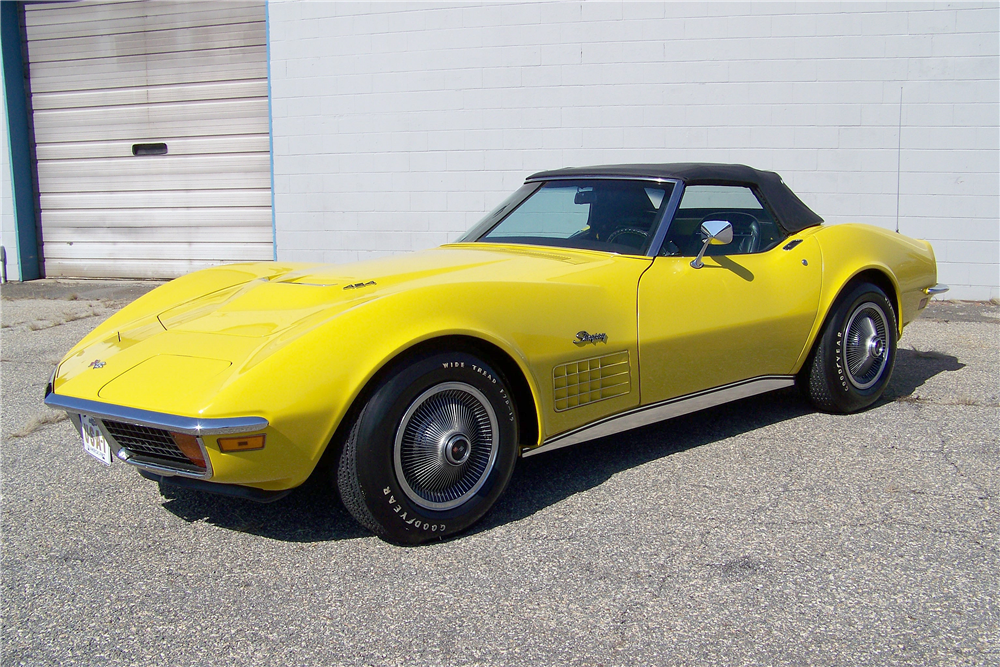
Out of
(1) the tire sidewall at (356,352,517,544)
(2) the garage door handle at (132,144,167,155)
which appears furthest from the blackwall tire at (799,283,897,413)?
(2) the garage door handle at (132,144,167,155)

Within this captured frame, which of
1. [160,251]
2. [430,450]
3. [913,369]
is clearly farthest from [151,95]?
[913,369]

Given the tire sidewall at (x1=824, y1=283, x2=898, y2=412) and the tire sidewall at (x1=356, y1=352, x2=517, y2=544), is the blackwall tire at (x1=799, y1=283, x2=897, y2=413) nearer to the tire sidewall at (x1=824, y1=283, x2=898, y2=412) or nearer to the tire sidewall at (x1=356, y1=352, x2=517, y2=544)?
the tire sidewall at (x1=824, y1=283, x2=898, y2=412)

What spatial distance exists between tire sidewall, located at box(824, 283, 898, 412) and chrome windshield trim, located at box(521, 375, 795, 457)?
9.4 inches

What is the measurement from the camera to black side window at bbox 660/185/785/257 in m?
3.62

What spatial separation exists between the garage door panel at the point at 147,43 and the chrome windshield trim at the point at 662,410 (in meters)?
7.65

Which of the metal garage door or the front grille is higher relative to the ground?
the metal garage door

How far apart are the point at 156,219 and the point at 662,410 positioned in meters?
8.38

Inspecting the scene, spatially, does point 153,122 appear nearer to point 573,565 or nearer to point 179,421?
point 179,421

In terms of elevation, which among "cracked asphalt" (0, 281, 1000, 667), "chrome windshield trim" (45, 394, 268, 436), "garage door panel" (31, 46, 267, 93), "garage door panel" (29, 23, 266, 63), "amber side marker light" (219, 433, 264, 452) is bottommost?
"cracked asphalt" (0, 281, 1000, 667)

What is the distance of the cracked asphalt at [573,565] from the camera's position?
6.91 feet

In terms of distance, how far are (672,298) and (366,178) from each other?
6094 mm

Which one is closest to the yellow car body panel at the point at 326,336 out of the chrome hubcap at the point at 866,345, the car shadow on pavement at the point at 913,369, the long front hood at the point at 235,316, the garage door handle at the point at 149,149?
the long front hood at the point at 235,316

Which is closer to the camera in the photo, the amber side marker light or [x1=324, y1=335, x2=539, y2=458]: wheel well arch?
the amber side marker light

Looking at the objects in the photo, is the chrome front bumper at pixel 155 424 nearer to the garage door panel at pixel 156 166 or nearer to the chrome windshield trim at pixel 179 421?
the chrome windshield trim at pixel 179 421
